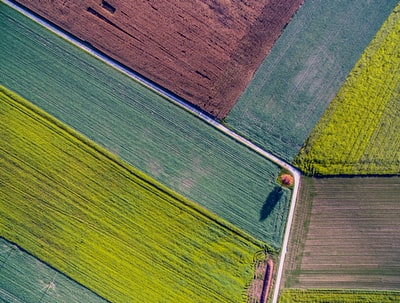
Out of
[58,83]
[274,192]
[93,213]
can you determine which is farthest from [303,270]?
[58,83]

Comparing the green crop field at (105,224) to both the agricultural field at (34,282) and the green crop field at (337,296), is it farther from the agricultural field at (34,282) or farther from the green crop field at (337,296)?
the green crop field at (337,296)

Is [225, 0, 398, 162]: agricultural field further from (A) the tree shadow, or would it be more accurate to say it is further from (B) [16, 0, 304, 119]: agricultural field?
(A) the tree shadow

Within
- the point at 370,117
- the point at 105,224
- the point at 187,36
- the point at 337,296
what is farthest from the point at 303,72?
the point at 105,224

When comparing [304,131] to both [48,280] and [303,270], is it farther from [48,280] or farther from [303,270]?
[48,280]

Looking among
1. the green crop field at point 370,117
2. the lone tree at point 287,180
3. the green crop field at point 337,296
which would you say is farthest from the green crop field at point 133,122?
the green crop field at point 370,117

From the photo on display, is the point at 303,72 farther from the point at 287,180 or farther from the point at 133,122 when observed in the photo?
the point at 133,122
